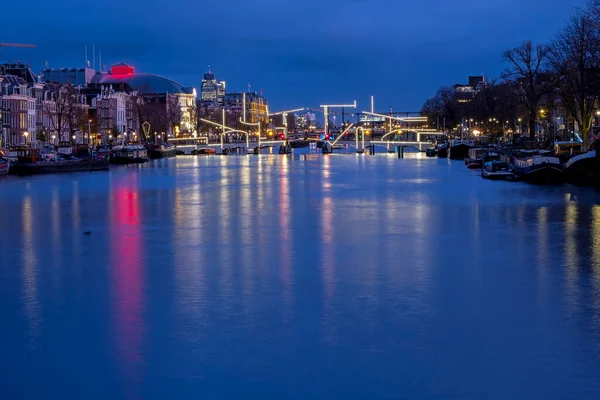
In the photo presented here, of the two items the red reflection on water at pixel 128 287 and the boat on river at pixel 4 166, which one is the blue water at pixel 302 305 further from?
the boat on river at pixel 4 166

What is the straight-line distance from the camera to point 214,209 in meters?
32.7

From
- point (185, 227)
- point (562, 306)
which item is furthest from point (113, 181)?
point (562, 306)

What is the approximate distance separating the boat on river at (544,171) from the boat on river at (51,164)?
32.4 m

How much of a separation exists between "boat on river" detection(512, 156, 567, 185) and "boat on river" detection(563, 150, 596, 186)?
1.33 ft

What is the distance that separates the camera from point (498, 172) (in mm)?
50750

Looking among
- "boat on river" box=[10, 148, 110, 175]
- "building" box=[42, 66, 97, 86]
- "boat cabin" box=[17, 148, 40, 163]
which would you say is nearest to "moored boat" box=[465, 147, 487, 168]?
"boat on river" box=[10, 148, 110, 175]

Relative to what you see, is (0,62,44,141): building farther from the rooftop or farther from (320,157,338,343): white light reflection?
the rooftop

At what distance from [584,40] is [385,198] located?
741 inches

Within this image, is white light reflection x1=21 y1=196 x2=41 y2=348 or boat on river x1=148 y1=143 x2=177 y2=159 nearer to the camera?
white light reflection x1=21 y1=196 x2=41 y2=348

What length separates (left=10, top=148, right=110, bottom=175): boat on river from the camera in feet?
199

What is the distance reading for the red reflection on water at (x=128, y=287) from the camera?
12086 mm

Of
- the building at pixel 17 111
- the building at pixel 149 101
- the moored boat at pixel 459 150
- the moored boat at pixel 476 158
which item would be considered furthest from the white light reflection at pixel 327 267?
the building at pixel 149 101

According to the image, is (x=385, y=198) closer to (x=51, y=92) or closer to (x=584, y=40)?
(x=584, y=40)

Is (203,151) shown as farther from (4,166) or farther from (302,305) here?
(302,305)
